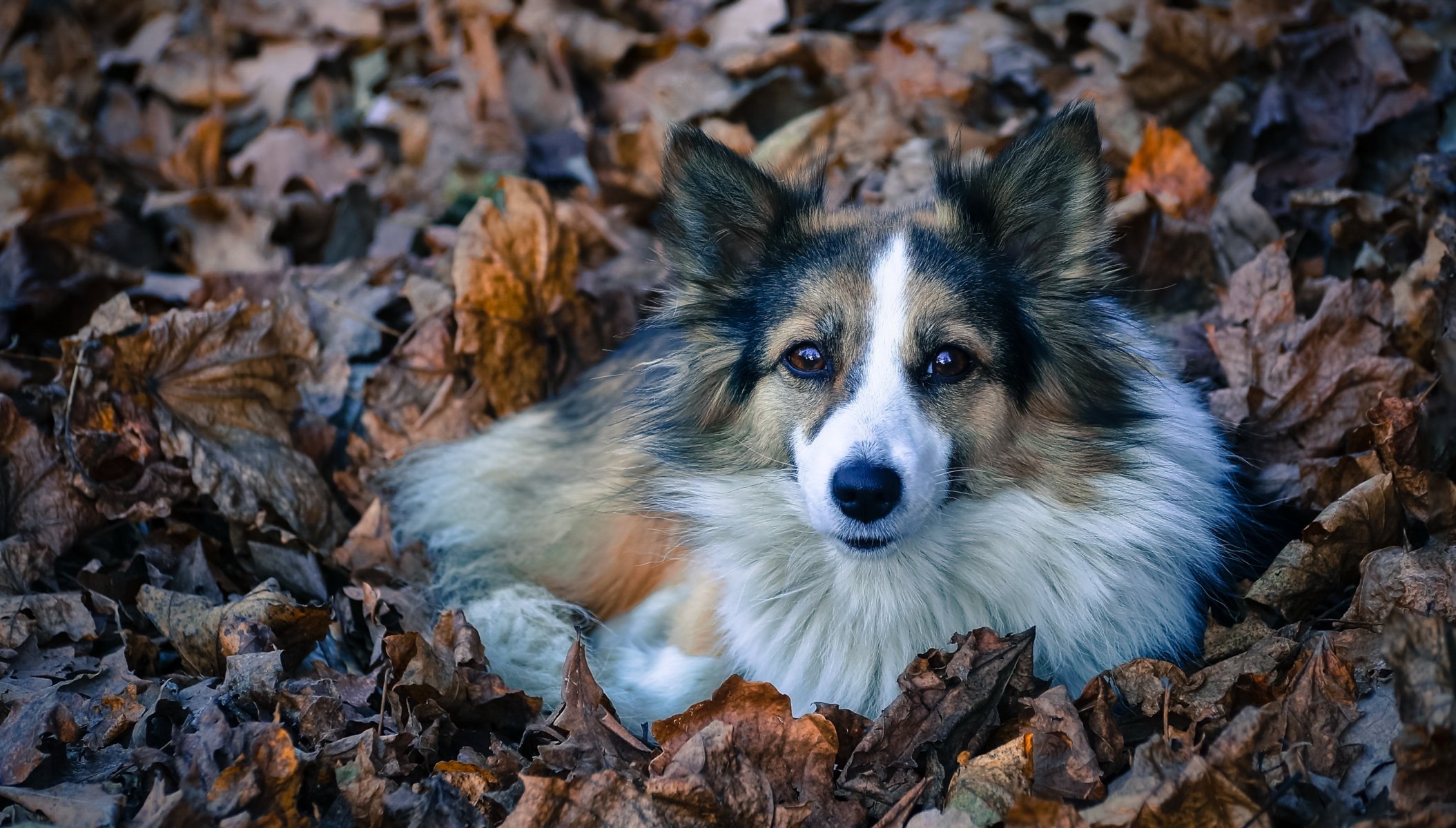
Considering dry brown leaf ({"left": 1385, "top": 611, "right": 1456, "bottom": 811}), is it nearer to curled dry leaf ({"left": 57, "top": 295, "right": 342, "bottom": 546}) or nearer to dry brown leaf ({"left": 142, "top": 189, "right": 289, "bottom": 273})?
curled dry leaf ({"left": 57, "top": 295, "right": 342, "bottom": 546})

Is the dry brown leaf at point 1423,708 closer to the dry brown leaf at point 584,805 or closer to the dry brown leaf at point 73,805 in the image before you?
the dry brown leaf at point 584,805

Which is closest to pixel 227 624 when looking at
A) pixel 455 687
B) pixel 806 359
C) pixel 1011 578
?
pixel 455 687

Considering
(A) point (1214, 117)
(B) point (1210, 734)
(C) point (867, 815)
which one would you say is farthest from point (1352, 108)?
(C) point (867, 815)

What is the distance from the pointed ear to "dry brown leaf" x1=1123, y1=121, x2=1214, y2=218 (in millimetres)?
1568

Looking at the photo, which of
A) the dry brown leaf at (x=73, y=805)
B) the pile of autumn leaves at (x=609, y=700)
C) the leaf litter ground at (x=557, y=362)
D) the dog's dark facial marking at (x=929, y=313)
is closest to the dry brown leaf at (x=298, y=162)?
the leaf litter ground at (x=557, y=362)

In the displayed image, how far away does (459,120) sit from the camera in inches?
231

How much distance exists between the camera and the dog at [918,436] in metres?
2.89

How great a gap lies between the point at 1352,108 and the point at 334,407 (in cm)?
405

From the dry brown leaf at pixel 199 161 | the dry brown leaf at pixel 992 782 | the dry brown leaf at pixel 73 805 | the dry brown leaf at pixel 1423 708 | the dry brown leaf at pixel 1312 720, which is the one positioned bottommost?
the dry brown leaf at pixel 73 805

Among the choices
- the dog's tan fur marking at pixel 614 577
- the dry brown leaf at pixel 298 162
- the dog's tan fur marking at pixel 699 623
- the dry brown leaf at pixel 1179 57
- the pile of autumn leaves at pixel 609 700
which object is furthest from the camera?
the dry brown leaf at pixel 298 162

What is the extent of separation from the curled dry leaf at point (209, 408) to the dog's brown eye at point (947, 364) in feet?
6.97

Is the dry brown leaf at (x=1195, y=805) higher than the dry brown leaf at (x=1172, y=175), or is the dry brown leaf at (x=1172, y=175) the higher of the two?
the dry brown leaf at (x=1172, y=175)

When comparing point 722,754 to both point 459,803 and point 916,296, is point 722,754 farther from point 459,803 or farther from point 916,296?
point 916,296

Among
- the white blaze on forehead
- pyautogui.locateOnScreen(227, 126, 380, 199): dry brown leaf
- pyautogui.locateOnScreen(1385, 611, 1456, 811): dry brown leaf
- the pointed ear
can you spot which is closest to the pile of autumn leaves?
pyautogui.locateOnScreen(1385, 611, 1456, 811): dry brown leaf
